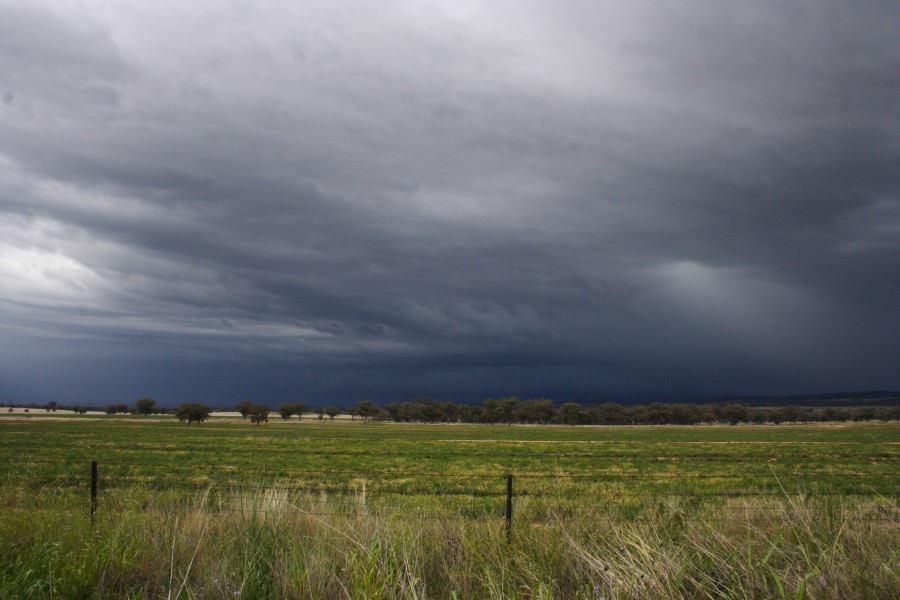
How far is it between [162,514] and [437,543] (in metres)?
4.22

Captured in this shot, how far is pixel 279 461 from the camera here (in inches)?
1501

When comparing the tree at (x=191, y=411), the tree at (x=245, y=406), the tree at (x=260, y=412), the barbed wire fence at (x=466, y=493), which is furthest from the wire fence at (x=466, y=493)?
the tree at (x=245, y=406)

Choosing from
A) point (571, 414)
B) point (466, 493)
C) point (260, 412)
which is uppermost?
point (466, 493)

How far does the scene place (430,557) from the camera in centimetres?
748

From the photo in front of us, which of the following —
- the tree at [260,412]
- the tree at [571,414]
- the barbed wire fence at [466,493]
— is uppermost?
the barbed wire fence at [466,493]

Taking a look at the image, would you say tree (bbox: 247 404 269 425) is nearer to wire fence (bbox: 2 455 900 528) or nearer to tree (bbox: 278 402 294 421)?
tree (bbox: 278 402 294 421)

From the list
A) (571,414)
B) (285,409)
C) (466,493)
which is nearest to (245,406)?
(285,409)

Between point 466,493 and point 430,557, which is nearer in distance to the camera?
point 430,557

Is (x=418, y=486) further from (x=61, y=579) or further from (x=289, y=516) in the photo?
(x=61, y=579)

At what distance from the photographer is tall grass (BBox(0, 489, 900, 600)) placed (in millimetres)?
5941

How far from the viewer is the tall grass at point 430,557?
594 centimetres

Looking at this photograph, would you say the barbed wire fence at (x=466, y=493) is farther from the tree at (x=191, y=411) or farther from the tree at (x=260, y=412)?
the tree at (x=260, y=412)

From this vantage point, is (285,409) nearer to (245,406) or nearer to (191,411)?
(245,406)

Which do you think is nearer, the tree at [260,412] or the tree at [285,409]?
the tree at [260,412]
